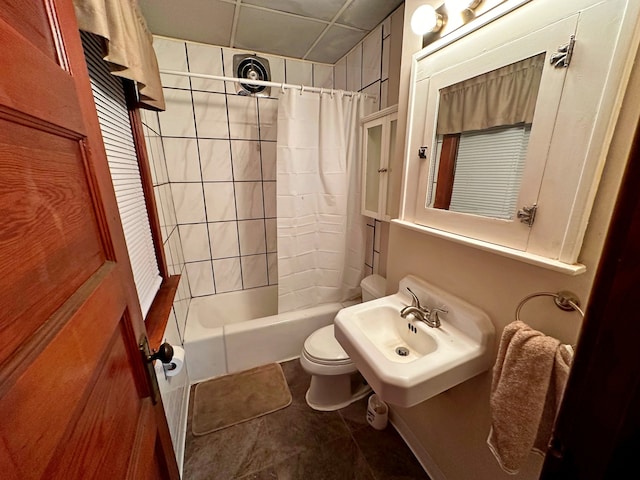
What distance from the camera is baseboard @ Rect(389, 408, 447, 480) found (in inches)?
47.0

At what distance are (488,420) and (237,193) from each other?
6.79 ft

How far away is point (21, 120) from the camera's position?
30 centimetres

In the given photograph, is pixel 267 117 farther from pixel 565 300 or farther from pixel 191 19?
pixel 565 300

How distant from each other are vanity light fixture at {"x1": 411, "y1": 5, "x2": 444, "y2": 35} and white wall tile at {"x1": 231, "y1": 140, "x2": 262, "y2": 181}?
57.1 inches

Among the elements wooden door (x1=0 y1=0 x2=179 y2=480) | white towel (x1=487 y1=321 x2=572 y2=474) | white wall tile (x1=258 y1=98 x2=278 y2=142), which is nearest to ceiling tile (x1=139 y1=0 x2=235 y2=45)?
white wall tile (x1=258 y1=98 x2=278 y2=142)

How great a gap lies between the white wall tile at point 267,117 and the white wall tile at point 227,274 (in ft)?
3.57

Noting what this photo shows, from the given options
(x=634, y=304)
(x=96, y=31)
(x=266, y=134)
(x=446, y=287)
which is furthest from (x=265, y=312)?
(x=634, y=304)

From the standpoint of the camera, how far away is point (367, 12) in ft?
4.73

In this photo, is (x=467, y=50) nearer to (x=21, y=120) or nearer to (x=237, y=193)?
(x=21, y=120)

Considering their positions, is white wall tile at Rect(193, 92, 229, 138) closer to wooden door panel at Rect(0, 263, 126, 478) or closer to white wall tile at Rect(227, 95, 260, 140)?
white wall tile at Rect(227, 95, 260, 140)

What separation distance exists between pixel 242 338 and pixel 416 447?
1.17 metres

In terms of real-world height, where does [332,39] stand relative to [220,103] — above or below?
above

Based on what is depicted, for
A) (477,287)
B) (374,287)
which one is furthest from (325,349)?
(477,287)

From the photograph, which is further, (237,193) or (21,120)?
(237,193)
